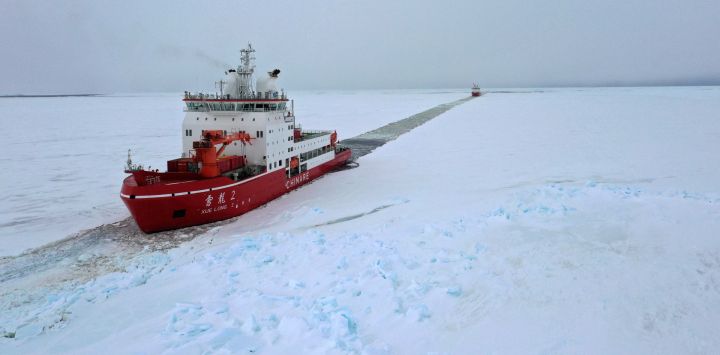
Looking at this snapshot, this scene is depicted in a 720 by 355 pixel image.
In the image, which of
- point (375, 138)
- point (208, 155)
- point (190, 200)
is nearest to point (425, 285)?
point (190, 200)

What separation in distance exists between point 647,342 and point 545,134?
97.5ft

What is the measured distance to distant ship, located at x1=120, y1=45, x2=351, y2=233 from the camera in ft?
41.2

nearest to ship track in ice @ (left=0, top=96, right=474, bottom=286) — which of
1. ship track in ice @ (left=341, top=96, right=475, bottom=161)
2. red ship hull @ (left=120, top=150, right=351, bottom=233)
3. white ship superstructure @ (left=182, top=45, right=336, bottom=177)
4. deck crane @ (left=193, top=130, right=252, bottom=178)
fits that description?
red ship hull @ (left=120, top=150, right=351, bottom=233)

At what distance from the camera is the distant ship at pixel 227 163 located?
12.6 metres

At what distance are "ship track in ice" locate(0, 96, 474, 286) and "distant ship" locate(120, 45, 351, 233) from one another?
0.54m

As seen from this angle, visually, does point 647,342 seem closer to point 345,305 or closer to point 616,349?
point 616,349

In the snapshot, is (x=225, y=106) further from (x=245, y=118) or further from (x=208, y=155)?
(x=208, y=155)

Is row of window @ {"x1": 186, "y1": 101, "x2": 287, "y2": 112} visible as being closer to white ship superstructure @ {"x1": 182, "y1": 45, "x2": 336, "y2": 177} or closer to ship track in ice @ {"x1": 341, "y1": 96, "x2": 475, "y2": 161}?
white ship superstructure @ {"x1": 182, "y1": 45, "x2": 336, "y2": 177}

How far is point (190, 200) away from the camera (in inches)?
506

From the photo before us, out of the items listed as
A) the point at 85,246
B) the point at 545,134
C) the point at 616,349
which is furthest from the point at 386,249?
the point at 545,134

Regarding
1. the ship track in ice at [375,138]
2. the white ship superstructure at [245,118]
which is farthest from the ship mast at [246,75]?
the ship track in ice at [375,138]

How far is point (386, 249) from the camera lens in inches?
373

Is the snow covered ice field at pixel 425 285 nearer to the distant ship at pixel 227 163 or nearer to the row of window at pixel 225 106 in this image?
the distant ship at pixel 227 163

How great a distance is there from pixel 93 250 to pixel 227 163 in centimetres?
501
